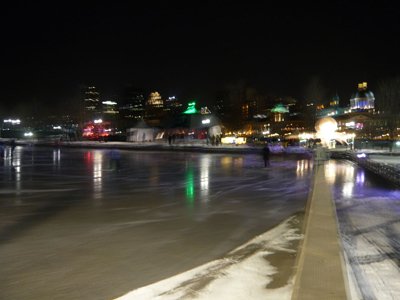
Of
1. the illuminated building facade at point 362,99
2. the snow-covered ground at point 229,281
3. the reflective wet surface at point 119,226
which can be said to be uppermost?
the illuminated building facade at point 362,99

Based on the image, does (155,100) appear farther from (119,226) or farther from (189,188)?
(119,226)

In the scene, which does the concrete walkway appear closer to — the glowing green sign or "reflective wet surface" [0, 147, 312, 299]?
"reflective wet surface" [0, 147, 312, 299]

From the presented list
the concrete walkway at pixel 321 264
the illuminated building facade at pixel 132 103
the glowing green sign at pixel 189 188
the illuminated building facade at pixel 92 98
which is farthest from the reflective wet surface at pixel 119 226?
the illuminated building facade at pixel 92 98

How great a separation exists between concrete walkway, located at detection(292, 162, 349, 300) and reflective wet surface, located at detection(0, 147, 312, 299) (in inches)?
57.1

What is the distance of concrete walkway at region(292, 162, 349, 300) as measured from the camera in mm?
5223

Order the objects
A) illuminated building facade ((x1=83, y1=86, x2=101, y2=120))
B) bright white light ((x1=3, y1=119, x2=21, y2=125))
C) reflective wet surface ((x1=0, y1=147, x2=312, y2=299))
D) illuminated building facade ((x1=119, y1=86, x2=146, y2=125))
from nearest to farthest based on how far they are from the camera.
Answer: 1. reflective wet surface ((x1=0, y1=147, x2=312, y2=299))
2. bright white light ((x1=3, y1=119, x2=21, y2=125))
3. illuminated building facade ((x1=119, y1=86, x2=146, y2=125))
4. illuminated building facade ((x1=83, y1=86, x2=101, y2=120))

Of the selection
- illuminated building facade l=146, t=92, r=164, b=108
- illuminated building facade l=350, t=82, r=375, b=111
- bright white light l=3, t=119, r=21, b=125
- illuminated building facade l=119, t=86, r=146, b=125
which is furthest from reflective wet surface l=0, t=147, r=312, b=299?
illuminated building facade l=146, t=92, r=164, b=108

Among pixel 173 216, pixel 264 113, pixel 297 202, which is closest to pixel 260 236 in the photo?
pixel 173 216

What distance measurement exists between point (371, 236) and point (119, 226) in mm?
5291

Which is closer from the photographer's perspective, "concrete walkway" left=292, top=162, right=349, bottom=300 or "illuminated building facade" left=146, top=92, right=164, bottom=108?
"concrete walkway" left=292, top=162, right=349, bottom=300

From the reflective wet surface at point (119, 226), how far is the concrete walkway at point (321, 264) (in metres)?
1.45

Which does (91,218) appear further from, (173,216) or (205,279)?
(205,279)

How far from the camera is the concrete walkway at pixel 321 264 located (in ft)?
17.1

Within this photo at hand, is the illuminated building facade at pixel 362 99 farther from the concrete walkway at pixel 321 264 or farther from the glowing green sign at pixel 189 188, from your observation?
the concrete walkway at pixel 321 264
